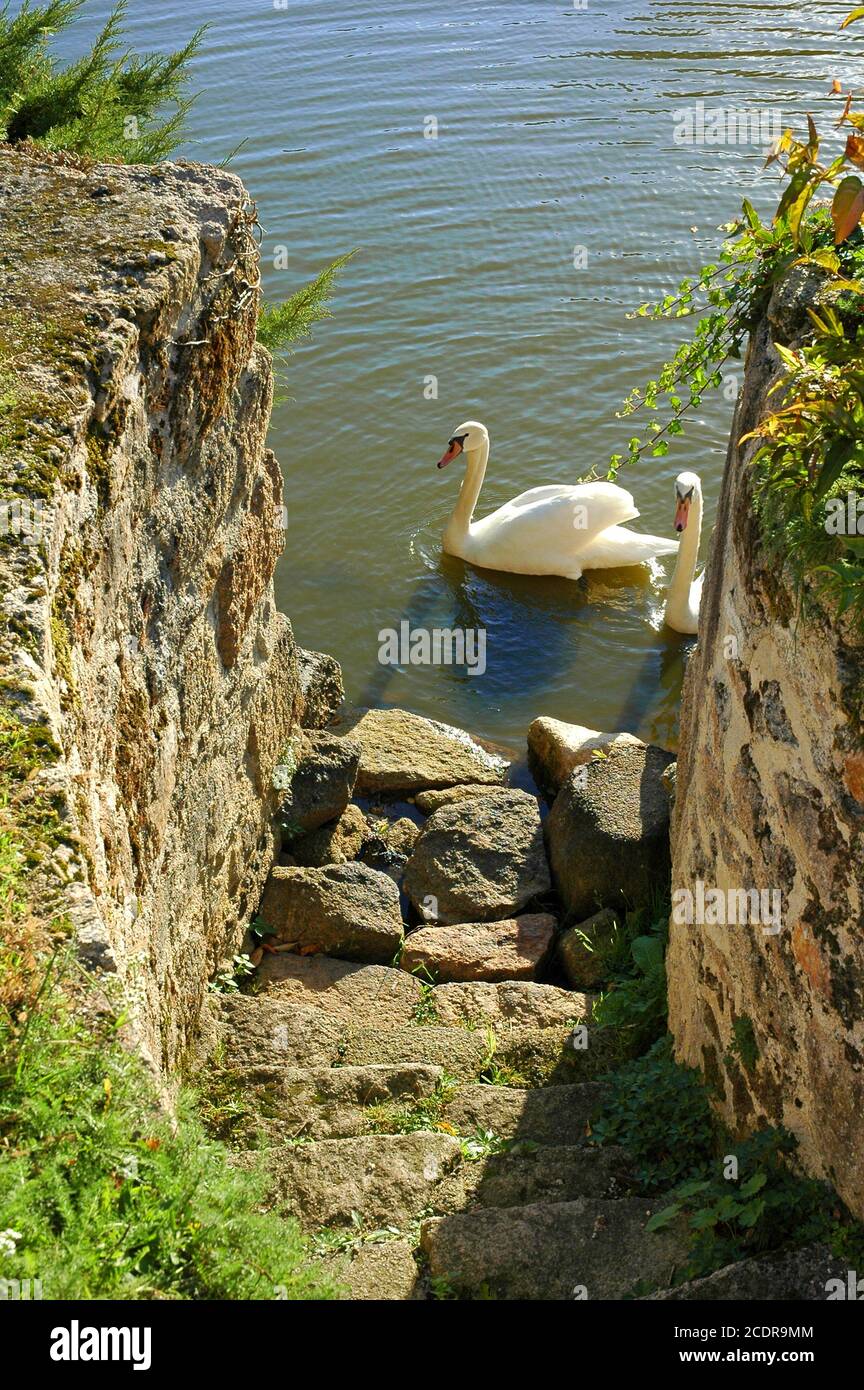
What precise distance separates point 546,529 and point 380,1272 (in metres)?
6.83

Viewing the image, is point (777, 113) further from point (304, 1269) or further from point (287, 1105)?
point (304, 1269)

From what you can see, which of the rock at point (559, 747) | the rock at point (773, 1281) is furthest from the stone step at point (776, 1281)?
the rock at point (559, 747)

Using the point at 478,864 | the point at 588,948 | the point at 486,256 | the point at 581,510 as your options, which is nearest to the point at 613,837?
the point at 588,948

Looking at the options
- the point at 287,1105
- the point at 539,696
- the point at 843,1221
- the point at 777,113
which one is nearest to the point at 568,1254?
the point at 843,1221

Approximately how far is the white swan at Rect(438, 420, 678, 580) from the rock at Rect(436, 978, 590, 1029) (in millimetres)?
4629

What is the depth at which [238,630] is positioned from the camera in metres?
5.38

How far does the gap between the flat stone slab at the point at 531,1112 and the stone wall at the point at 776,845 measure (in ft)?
1.37

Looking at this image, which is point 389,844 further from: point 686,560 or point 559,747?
point 686,560

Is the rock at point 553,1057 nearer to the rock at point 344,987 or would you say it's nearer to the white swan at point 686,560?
the rock at point 344,987

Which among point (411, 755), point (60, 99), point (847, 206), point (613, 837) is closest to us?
point (847, 206)

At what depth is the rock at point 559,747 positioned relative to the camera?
7.53 meters

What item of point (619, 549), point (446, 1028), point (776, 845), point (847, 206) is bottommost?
point (446, 1028)

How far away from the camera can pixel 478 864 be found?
260 inches

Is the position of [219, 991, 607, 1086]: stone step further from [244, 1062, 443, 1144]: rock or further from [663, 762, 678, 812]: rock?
[663, 762, 678, 812]: rock
